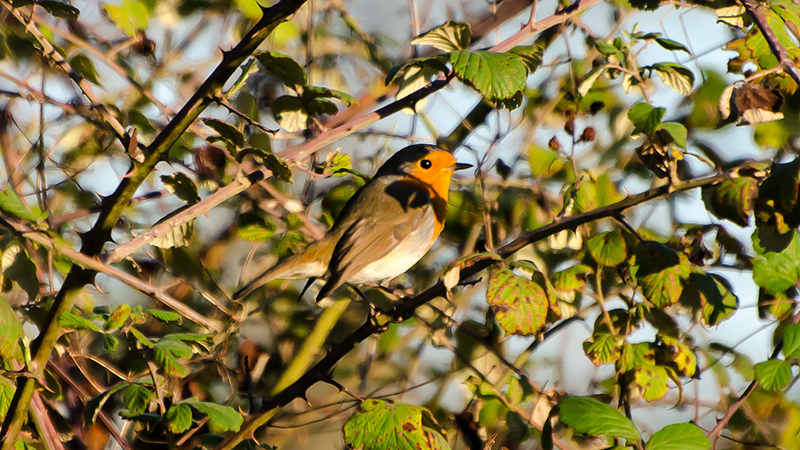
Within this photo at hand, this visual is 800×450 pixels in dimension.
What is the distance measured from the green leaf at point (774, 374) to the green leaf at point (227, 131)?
1478mm

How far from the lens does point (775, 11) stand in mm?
1764

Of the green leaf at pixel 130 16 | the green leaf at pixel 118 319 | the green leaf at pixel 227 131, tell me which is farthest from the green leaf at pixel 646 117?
the green leaf at pixel 130 16

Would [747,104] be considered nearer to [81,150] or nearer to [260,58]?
[260,58]

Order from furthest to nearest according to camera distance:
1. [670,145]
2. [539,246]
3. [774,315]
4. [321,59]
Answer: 1. [321,59]
2. [539,246]
3. [774,315]
4. [670,145]

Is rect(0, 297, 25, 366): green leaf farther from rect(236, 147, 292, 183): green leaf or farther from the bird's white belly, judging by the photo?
the bird's white belly

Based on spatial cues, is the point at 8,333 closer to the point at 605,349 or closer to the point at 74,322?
the point at 74,322

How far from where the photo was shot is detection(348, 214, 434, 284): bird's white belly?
3469mm

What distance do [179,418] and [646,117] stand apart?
1433mm

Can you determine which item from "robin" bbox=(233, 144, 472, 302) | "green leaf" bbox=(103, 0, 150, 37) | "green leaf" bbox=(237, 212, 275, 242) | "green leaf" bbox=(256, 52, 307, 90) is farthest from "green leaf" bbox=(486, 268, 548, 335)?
"green leaf" bbox=(103, 0, 150, 37)

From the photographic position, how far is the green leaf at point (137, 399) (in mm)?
1918

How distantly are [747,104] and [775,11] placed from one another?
0.29 meters

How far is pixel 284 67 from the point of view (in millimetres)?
2043

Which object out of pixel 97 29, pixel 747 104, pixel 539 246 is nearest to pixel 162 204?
pixel 97 29

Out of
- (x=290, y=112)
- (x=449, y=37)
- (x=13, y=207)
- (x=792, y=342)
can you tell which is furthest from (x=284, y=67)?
(x=792, y=342)
